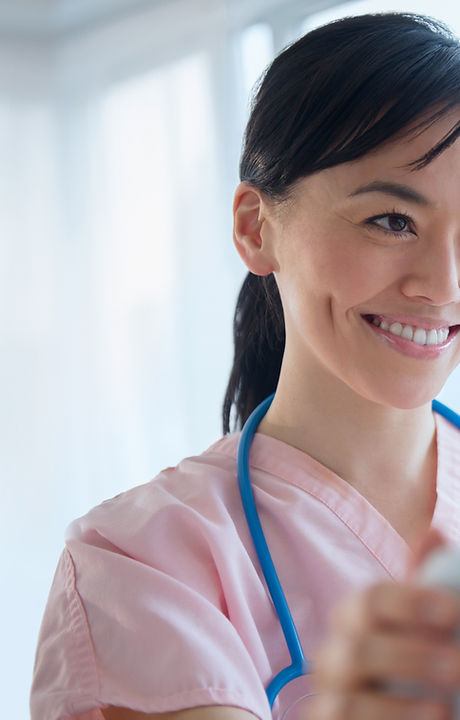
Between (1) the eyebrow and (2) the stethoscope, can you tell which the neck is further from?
(1) the eyebrow

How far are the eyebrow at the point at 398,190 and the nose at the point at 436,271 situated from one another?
40 millimetres

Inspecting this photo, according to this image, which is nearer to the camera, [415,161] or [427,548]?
[427,548]

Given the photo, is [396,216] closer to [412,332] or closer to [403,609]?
[412,332]

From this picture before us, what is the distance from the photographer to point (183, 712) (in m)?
0.79

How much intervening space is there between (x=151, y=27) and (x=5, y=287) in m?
0.75

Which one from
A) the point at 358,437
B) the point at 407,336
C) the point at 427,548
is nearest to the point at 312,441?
the point at 358,437

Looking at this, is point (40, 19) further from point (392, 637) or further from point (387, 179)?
point (392, 637)

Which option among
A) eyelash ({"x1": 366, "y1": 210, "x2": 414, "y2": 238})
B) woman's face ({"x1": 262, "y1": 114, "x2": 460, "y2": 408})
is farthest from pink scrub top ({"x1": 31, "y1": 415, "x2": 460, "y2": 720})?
eyelash ({"x1": 366, "y1": 210, "x2": 414, "y2": 238})

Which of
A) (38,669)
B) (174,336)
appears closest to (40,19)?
(174,336)

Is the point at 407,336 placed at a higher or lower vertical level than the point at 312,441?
higher

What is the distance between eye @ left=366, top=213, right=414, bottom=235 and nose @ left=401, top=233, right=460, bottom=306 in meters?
0.03

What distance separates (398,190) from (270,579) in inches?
16.0

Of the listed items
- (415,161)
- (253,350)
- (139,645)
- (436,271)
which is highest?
(415,161)

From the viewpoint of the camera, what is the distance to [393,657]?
→ 391mm
